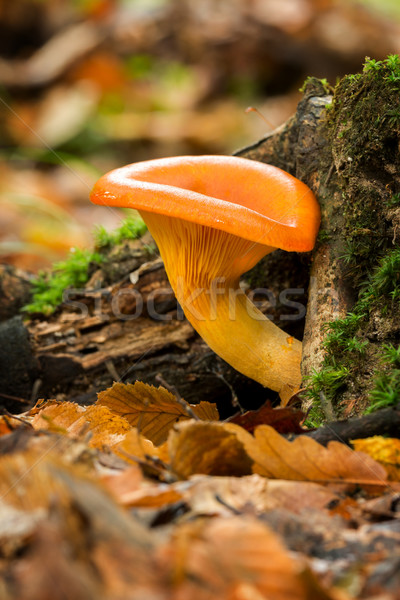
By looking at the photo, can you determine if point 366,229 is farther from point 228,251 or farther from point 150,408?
point 150,408

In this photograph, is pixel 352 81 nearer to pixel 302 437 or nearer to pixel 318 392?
pixel 318 392

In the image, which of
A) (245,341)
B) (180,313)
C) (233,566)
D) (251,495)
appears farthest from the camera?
(180,313)

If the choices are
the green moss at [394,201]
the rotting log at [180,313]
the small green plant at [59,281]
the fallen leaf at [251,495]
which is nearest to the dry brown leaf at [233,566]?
the fallen leaf at [251,495]

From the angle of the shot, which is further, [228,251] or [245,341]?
[245,341]

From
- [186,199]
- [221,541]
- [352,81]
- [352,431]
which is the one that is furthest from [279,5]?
[221,541]

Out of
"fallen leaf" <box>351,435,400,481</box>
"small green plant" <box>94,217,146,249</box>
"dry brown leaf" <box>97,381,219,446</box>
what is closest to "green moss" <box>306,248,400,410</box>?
"dry brown leaf" <box>97,381,219,446</box>

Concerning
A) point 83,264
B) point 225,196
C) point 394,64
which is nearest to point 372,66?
point 394,64
